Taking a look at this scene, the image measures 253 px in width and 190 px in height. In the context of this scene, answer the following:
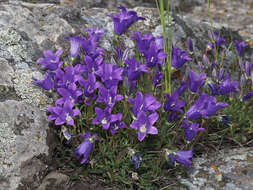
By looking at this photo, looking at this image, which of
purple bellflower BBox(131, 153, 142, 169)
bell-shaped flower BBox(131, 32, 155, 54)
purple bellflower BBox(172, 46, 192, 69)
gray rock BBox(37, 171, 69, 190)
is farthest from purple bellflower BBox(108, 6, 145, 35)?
gray rock BBox(37, 171, 69, 190)

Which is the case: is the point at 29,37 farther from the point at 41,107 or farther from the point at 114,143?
the point at 114,143

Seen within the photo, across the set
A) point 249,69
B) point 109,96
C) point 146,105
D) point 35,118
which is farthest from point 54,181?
point 249,69

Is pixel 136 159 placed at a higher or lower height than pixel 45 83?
lower

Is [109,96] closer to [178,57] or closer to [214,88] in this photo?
[178,57]

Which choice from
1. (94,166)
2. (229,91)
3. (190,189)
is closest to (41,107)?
(94,166)

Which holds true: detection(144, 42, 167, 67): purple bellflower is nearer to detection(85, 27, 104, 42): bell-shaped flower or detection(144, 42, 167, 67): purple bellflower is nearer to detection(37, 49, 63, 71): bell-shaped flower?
detection(85, 27, 104, 42): bell-shaped flower

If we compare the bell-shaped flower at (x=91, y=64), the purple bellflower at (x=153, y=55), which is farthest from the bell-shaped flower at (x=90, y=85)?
the purple bellflower at (x=153, y=55)

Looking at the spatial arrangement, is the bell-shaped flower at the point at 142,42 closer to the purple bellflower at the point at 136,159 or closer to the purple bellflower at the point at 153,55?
the purple bellflower at the point at 153,55
